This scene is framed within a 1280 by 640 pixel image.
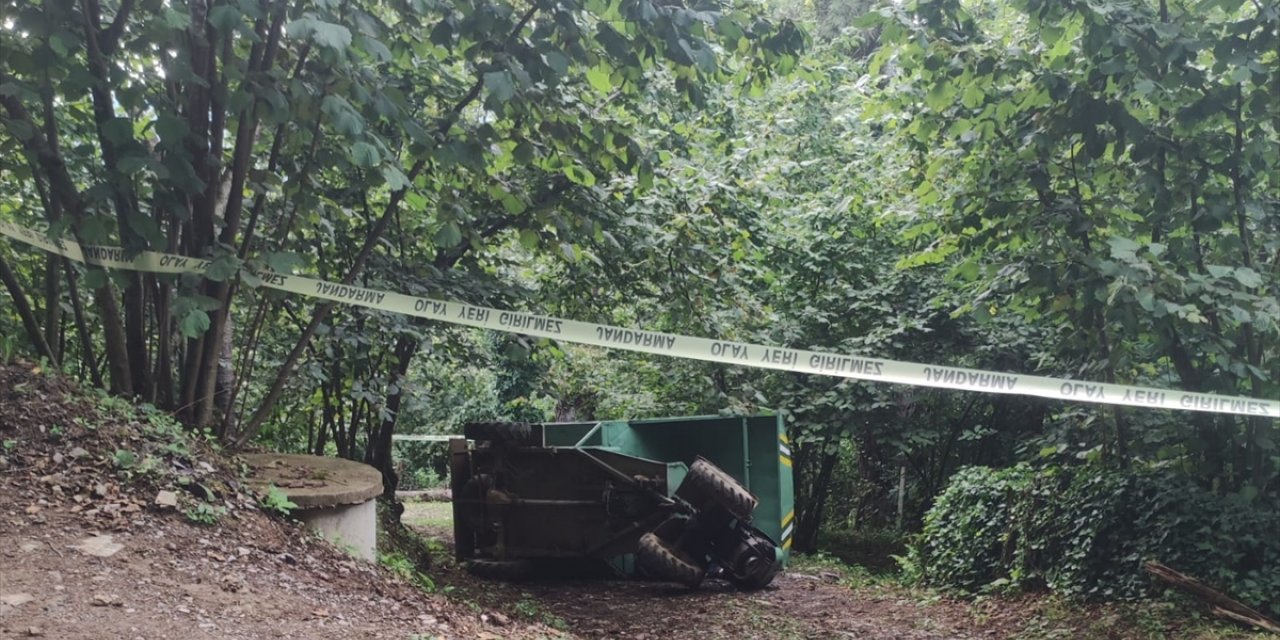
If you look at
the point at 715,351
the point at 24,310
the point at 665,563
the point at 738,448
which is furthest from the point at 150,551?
the point at 738,448

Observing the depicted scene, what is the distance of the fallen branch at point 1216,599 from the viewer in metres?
5.67

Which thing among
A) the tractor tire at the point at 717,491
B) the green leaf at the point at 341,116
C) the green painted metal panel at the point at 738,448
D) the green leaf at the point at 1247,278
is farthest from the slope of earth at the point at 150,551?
the green leaf at the point at 1247,278

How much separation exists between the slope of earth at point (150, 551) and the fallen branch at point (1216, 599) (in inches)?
162

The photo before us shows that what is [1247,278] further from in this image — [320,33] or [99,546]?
[99,546]

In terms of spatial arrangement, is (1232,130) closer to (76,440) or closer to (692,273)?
(692,273)

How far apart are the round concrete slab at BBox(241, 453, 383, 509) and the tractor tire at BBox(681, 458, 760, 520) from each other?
8.31 ft

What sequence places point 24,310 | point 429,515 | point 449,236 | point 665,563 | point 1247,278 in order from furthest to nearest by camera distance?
point 429,515, point 665,563, point 449,236, point 24,310, point 1247,278

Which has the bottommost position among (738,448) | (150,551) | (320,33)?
(150,551)

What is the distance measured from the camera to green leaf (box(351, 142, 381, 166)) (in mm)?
4203

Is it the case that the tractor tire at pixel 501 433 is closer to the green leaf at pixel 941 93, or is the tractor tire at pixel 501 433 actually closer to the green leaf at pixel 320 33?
the green leaf at pixel 941 93

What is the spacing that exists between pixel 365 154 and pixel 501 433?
13.8ft

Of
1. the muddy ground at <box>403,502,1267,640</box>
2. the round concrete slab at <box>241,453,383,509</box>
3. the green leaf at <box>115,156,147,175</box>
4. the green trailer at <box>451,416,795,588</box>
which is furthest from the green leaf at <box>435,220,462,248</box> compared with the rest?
the green trailer at <box>451,416,795,588</box>

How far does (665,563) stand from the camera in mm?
7266

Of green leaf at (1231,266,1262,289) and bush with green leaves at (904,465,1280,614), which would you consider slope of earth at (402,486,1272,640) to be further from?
green leaf at (1231,266,1262,289)
